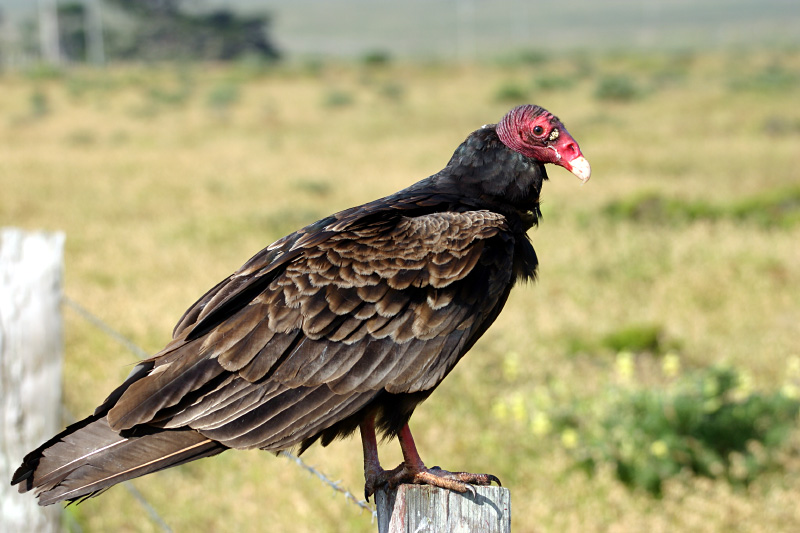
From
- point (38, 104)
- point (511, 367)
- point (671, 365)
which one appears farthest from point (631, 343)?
point (38, 104)

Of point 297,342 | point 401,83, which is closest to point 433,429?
point 297,342

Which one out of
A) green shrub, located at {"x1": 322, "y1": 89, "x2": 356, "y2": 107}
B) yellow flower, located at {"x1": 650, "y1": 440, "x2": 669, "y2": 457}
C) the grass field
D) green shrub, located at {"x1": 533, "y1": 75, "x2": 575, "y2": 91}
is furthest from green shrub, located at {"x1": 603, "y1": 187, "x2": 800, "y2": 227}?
green shrub, located at {"x1": 533, "y1": 75, "x2": 575, "y2": 91}

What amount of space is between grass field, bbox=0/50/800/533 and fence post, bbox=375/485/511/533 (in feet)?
7.32

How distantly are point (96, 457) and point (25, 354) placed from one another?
4.38ft

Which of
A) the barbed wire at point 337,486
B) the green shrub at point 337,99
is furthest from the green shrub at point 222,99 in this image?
the barbed wire at point 337,486

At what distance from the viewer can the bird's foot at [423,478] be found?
2.24 m

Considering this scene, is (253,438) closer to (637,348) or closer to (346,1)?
(637,348)

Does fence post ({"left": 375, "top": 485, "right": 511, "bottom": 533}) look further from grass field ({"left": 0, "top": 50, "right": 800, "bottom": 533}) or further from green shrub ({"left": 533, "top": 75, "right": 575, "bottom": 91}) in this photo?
green shrub ({"left": 533, "top": 75, "right": 575, "bottom": 91})

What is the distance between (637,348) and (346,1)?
141 m

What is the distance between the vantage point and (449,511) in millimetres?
1842

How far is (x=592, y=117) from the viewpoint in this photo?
17938 millimetres

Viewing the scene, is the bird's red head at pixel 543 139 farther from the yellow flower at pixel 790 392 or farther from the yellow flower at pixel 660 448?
the yellow flower at pixel 790 392

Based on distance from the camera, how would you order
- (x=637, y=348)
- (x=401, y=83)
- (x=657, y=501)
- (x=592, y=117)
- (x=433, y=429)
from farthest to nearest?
(x=401, y=83) → (x=592, y=117) → (x=637, y=348) → (x=433, y=429) → (x=657, y=501)

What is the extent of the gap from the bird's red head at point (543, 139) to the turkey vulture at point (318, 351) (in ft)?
1.05
